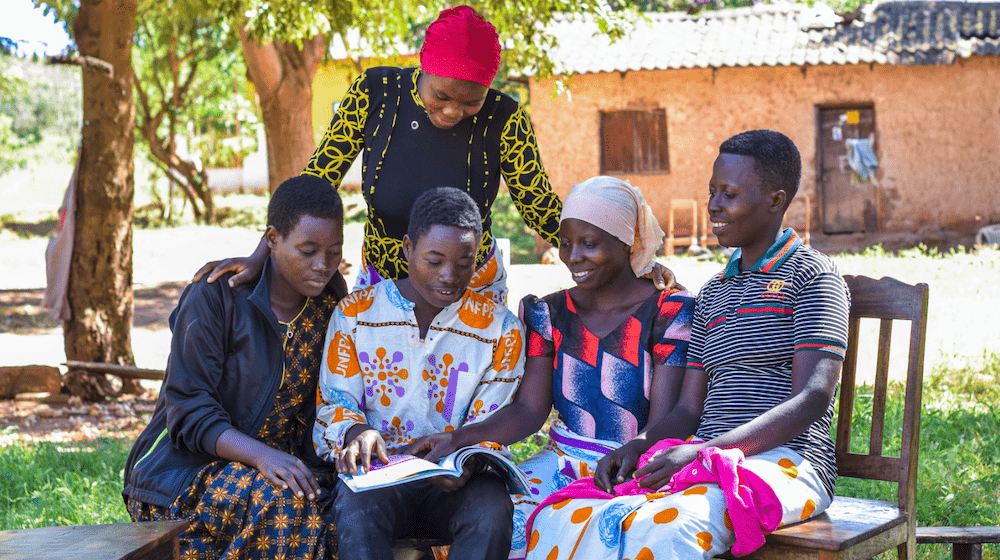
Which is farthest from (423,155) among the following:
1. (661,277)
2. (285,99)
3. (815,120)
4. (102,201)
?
(815,120)

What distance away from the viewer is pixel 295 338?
286cm

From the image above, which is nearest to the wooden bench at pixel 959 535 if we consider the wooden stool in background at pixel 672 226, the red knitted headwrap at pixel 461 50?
the red knitted headwrap at pixel 461 50

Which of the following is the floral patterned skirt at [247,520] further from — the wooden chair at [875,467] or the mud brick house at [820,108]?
the mud brick house at [820,108]

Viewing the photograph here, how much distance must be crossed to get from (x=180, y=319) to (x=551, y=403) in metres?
1.16

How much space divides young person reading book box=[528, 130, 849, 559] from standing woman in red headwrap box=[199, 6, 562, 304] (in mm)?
695

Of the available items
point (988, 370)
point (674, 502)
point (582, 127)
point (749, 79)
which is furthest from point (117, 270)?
point (749, 79)

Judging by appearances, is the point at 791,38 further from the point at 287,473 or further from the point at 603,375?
the point at 287,473

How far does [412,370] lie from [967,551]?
1.77 m

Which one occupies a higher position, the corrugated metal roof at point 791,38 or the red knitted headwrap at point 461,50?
the corrugated metal roof at point 791,38

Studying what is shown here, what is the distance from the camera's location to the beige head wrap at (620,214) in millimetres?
2807

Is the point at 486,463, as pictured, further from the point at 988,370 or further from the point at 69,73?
the point at 69,73

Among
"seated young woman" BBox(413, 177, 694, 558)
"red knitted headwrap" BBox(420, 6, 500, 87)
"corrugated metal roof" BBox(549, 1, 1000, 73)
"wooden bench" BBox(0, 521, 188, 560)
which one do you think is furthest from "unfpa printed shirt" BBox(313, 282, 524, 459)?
"corrugated metal roof" BBox(549, 1, 1000, 73)

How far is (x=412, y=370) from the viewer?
279 cm

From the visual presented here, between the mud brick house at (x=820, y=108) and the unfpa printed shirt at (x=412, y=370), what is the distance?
10.8m
